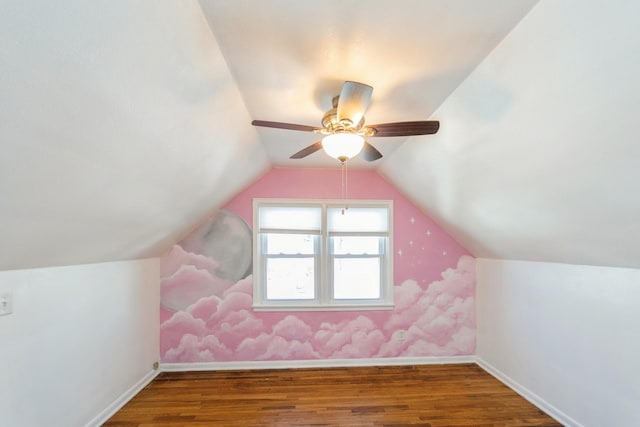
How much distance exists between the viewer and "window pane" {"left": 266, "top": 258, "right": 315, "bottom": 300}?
386 centimetres

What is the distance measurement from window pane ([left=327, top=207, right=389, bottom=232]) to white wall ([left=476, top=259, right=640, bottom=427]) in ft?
4.32

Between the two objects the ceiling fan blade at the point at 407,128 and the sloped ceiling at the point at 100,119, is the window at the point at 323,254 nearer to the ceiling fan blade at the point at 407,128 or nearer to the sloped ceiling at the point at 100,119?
the sloped ceiling at the point at 100,119

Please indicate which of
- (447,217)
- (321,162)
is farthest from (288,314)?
(447,217)

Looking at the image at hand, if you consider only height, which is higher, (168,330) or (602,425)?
(168,330)

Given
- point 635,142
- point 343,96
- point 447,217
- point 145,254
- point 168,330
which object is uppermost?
point 343,96

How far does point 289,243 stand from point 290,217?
0.31 meters

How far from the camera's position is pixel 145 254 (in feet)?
10.6

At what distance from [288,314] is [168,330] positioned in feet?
4.40

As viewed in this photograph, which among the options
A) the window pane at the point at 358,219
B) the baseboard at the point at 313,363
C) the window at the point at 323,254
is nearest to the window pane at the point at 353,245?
the window at the point at 323,254

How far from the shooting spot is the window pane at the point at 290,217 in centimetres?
386

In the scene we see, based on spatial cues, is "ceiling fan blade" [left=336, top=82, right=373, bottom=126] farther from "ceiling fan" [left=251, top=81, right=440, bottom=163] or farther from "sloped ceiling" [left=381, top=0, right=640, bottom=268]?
"sloped ceiling" [left=381, top=0, right=640, bottom=268]

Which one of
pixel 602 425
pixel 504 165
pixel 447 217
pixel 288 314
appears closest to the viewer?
pixel 504 165

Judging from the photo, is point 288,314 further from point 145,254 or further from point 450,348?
point 450,348

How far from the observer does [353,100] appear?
1641mm
